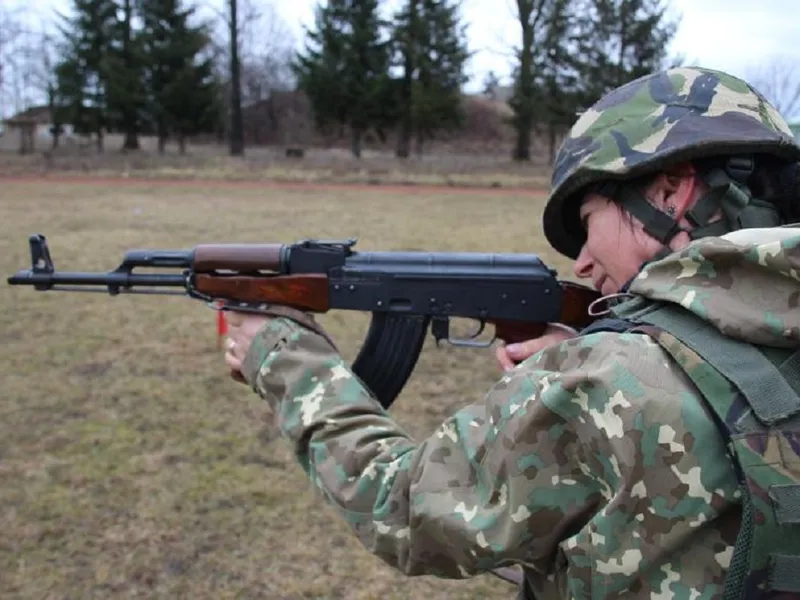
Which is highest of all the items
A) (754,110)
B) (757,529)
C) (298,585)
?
(754,110)

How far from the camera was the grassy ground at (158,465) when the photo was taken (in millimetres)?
3730

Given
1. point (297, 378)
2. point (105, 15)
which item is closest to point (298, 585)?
point (297, 378)

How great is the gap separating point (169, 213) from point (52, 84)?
3102 cm

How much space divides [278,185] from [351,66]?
47.1ft

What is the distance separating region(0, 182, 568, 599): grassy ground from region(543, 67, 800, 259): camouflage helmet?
3.61 ft

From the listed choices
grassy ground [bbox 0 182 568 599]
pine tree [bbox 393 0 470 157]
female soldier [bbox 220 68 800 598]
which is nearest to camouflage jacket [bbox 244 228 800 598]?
female soldier [bbox 220 68 800 598]

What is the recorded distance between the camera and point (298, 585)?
3686 millimetres

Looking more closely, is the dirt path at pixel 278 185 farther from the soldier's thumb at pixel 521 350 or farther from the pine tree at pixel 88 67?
the soldier's thumb at pixel 521 350

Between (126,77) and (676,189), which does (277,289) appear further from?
(126,77)

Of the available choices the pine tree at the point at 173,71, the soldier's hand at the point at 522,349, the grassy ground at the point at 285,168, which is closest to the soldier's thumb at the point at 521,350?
the soldier's hand at the point at 522,349

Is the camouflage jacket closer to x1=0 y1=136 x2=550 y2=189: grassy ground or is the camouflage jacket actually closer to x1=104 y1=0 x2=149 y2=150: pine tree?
x1=0 y1=136 x2=550 y2=189: grassy ground

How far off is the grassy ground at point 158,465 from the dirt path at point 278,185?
17279 mm

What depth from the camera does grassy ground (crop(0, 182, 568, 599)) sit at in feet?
12.2

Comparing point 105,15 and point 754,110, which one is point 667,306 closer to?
point 754,110
